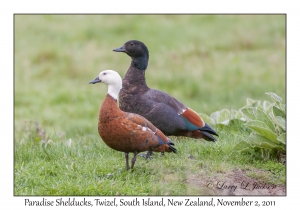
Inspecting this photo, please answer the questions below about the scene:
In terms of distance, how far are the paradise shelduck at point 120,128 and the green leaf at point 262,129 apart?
3.51ft

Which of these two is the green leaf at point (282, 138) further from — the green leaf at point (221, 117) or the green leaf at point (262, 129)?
the green leaf at point (221, 117)

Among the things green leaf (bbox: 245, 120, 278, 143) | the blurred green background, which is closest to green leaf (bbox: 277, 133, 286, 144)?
green leaf (bbox: 245, 120, 278, 143)

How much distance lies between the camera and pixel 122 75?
12875mm

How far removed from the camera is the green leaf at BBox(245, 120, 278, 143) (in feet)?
19.5

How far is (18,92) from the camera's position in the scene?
1226cm

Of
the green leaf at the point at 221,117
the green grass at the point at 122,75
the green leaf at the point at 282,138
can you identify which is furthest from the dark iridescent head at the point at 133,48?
the green leaf at the point at 282,138

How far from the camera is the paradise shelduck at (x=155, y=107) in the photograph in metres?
6.77

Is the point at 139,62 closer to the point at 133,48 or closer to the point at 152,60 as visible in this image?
the point at 133,48

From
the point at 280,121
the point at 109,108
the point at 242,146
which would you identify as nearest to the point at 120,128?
the point at 109,108

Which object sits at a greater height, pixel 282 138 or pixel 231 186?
pixel 282 138

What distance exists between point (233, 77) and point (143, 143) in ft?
24.0

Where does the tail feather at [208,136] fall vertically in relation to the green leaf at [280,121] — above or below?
below

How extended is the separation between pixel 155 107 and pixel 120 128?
1313 mm

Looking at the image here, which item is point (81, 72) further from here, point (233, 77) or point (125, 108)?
point (125, 108)
